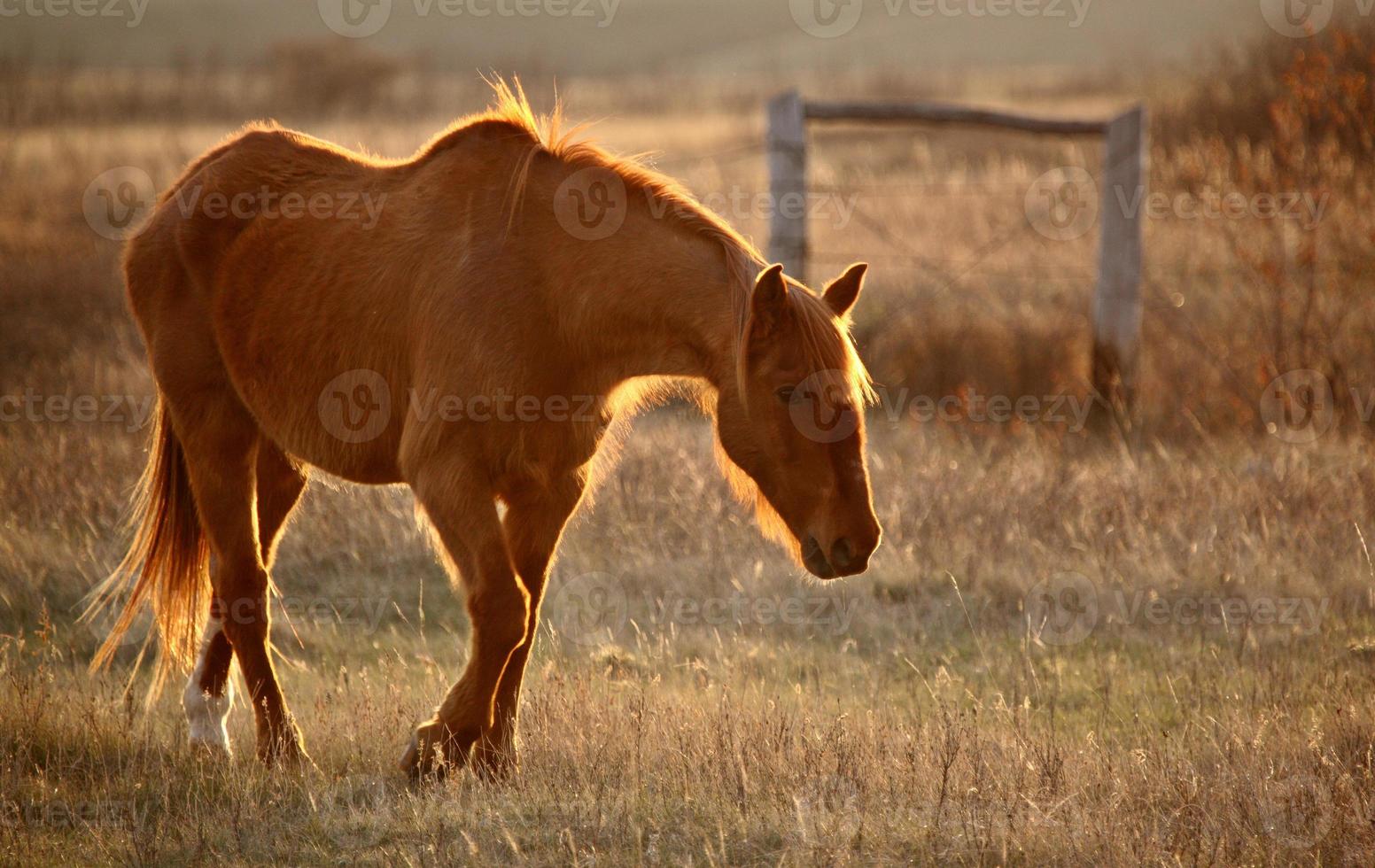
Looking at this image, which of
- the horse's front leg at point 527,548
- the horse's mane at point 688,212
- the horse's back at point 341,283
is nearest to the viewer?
the horse's mane at point 688,212

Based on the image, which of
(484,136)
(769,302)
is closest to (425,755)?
(769,302)

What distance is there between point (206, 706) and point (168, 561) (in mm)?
646

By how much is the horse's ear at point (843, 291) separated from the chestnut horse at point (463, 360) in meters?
0.02

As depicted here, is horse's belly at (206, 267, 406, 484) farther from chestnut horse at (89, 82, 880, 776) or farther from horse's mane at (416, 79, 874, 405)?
horse's mane at (416, 79, 874, 405)

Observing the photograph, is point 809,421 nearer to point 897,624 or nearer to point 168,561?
point 897,624

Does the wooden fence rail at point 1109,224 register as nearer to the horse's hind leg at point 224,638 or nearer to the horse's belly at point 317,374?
the horse's hind leg at point 224,638

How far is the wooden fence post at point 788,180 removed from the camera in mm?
8914

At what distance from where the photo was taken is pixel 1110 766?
381 cm

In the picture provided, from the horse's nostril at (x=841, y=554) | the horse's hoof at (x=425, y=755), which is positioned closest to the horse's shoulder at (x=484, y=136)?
the horse's nostril at (x=841, y=554)

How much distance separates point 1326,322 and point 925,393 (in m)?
3.02

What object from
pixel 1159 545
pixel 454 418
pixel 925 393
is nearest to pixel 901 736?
pixel 454 418

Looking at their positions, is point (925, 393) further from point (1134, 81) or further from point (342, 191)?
point (1134, 81)

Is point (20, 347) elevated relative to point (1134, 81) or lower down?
lower down

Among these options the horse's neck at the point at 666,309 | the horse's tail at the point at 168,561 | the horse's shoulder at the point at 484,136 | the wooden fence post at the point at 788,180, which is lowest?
the horse's tail at the point at 168,561
